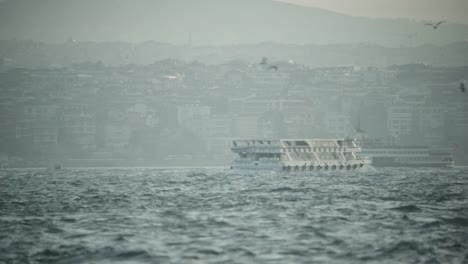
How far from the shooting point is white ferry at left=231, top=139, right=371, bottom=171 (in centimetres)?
12550

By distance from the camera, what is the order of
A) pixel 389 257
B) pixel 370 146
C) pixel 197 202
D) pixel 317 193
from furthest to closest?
pixel 370 146, pixel 317 193, pixel 197 202, pixel 389 257

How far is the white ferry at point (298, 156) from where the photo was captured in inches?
4941

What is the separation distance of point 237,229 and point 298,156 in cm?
8428

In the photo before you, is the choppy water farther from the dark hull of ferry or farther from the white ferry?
the dark hull of ferry

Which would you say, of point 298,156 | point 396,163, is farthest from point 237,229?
point 396,163

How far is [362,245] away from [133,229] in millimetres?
10117

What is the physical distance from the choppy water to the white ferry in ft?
178

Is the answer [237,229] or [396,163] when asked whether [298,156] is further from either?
[237,229]

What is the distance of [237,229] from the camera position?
4650 cm

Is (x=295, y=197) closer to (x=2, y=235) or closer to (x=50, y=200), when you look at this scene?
(x=50, y=200)

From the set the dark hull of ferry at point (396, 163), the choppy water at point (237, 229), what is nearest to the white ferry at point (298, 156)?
the dark hull of ferry at point (396, 163)

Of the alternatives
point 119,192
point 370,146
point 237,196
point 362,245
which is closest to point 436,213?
point 362,245

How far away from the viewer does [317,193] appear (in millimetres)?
74312

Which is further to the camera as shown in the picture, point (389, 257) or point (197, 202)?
point (197, 202)
